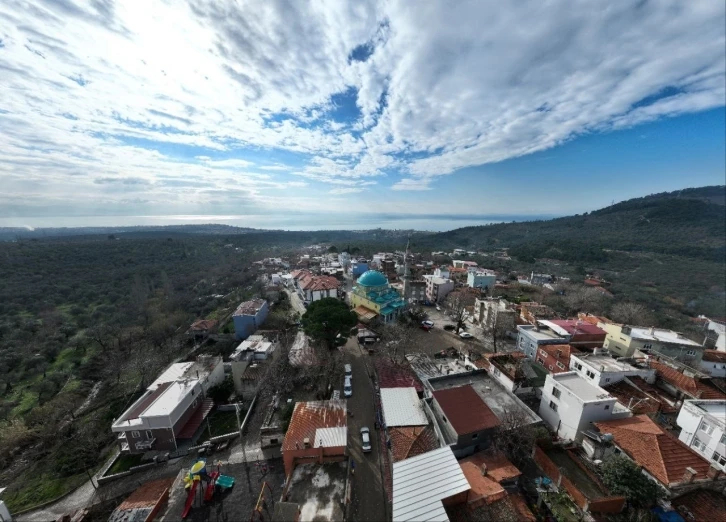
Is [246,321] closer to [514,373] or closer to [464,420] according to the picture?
[464,420]

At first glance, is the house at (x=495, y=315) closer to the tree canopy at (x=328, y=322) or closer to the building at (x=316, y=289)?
the tree canopy at (x=328, y=322)

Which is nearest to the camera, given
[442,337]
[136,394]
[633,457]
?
[633,457]

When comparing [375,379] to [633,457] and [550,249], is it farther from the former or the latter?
[550,249]

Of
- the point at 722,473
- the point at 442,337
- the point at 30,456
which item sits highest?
the point at 722,473

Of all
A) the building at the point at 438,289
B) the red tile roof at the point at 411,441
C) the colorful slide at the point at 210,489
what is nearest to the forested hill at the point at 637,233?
the building at the point at 438,289

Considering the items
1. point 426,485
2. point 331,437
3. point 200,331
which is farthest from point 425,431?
point 200,331

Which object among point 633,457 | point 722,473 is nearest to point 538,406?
point 633,457
